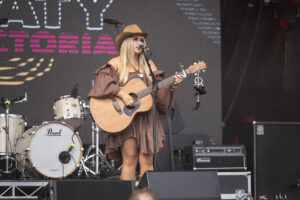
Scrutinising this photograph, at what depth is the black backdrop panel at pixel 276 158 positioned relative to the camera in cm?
639

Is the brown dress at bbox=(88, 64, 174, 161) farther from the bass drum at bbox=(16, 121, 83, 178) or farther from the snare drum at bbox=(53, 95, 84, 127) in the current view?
the snare drum at bbox=(53, 95, 84, 127)

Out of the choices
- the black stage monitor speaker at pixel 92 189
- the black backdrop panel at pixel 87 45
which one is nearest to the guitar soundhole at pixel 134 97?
the black stage monitor speaker at pixel 92 189

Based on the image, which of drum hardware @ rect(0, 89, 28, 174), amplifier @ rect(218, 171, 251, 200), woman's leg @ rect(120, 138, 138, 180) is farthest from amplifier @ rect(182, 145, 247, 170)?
drum hardware @ rect(0, 89, 28, 174)

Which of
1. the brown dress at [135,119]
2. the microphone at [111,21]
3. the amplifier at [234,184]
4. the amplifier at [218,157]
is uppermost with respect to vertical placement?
the microphone at [111,21]

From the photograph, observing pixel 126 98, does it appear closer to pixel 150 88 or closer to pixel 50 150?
pixel 150 88

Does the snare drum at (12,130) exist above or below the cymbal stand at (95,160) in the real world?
above

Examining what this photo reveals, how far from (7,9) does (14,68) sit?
95 cm

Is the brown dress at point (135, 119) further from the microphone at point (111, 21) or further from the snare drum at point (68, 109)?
the microphone at point (111, 21)

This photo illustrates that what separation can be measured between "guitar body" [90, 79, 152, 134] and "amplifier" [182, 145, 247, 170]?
158cm

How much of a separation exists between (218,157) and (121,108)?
1.86m

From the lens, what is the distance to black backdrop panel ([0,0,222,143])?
26.2 ft

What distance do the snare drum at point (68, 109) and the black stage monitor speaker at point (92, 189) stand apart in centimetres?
336

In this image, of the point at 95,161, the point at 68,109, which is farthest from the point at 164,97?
the point at 95,161

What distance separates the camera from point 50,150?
7.13m
